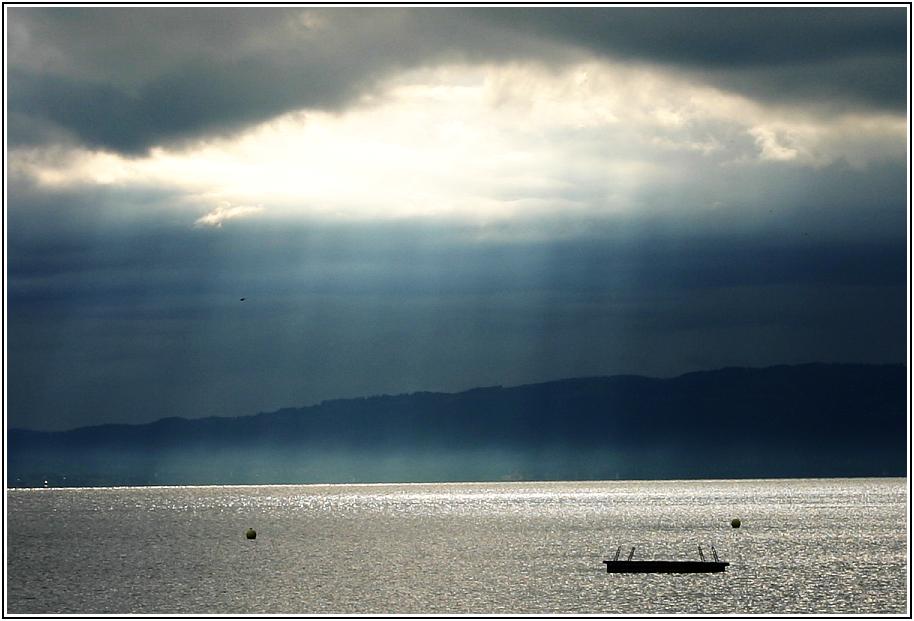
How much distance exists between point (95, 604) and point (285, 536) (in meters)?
94.4

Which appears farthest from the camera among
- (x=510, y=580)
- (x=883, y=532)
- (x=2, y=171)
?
(x=883, y=532)

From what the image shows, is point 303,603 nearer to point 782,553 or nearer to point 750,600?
point 750,600

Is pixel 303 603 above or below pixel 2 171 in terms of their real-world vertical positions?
below

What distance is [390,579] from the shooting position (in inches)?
4181

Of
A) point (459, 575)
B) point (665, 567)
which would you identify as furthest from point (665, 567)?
point (459, 575)

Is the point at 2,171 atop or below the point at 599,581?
atop

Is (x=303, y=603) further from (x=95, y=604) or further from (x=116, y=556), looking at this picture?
(x=116, y=556)

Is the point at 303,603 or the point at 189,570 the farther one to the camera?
the point at 189,570

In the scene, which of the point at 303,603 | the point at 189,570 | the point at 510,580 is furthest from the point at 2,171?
the point at 189,570

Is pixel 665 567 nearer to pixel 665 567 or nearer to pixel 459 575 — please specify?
pixel 665 567

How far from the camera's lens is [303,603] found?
8906 centimetres

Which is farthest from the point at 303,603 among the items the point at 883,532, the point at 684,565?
the point at 883,532

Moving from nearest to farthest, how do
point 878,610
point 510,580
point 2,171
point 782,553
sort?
1. point 2,171
2. point 878,610
3. point 510,580
4. point 782,553

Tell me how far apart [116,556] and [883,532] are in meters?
105
